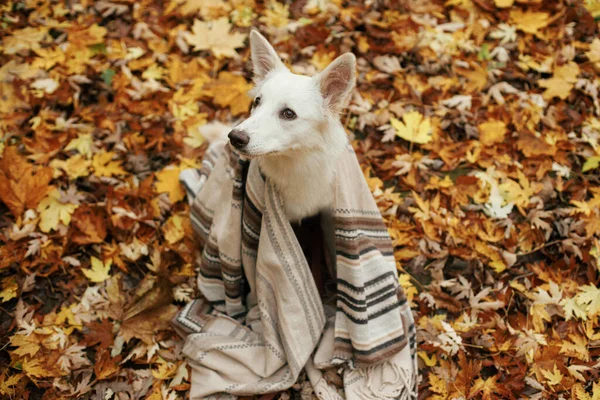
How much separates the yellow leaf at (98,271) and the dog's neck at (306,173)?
4.54 ft

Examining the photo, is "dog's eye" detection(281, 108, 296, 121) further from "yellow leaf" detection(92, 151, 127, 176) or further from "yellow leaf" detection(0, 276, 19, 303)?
"yellow leaf" detection(0, 276, 19, 303)

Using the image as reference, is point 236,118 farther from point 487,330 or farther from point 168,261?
point 487,330

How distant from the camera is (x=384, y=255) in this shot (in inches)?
105

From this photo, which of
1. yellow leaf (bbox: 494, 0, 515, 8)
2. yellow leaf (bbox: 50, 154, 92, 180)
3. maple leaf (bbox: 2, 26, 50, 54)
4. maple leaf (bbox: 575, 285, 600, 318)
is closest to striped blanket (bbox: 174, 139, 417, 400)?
maple leaf (bbox: 575, 285, 600, 318)

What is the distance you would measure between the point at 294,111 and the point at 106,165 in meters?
2.02

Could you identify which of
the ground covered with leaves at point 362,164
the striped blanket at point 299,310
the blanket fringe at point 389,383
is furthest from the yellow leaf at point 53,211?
the blanket fringe at point 389,383

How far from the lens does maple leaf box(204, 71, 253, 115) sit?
3736 millimetres

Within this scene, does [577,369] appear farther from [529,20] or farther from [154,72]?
[154,72]

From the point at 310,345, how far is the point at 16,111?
3.02m

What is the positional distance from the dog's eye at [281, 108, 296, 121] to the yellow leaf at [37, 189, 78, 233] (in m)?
1.91

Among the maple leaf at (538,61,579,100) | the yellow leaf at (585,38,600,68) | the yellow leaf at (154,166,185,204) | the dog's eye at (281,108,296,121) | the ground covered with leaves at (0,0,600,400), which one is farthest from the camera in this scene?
the yellow leaf at (585,38,600,68)

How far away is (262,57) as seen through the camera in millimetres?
2186

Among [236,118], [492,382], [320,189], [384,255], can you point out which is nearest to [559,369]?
[492,382]

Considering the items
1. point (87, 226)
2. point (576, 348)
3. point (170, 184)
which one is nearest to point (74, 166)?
point (87, 226)
